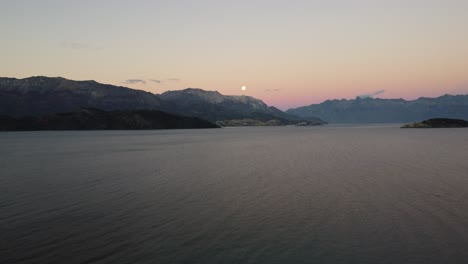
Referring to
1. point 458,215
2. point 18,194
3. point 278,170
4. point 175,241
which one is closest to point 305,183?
point 278,170

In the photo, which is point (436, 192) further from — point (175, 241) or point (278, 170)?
point (175, 241)

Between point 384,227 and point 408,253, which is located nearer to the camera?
point 408,253

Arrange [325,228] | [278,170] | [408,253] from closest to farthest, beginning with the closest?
[408,253] → [325,228] → [278,170]

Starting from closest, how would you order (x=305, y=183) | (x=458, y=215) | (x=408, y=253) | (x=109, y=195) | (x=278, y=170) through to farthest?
1. (x=408, y=253)
2. (x=458, y=215)
3. (x=109, y=195)
4. (x=305, y=183)
5. (x=278, y=170)

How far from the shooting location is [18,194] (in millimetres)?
33719

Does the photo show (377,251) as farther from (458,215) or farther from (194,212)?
(194,212)

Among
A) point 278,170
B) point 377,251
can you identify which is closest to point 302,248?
point 377,251

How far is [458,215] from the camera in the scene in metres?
25.0

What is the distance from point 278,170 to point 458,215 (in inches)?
1210

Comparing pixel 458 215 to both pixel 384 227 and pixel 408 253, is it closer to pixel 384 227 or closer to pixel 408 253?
pixel 384 227

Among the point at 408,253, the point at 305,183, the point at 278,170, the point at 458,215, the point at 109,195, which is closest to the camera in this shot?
the point at 408,253

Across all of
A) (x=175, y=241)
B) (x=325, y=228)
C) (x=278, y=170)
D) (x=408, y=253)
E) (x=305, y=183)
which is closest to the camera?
(x=408, y=253)

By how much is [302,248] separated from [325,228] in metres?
4.53

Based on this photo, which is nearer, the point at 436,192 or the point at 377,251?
the point at 377,251
